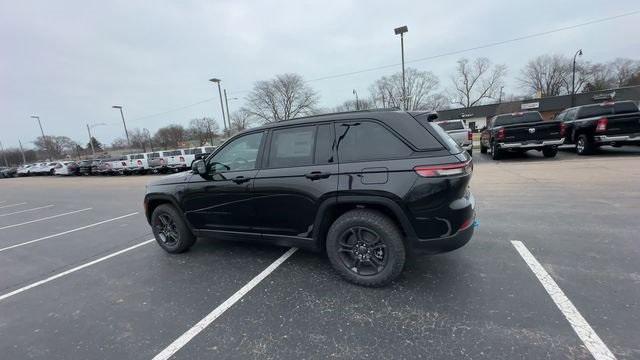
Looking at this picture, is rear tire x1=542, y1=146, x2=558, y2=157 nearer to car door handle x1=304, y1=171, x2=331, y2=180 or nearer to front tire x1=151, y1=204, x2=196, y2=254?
car door handle x1=304, y1=171, x2=331, y2=180

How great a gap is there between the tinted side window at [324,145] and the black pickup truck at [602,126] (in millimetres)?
12563

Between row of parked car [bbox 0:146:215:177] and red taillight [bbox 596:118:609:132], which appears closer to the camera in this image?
red taillight [bbox 596:118:609:132]

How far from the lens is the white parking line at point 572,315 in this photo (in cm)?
220

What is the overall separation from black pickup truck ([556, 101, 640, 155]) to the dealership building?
99.2 feet

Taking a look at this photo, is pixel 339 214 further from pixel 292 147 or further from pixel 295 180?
pixel 292 147

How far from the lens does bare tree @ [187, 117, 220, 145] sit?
243 ft

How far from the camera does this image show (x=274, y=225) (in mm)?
3750

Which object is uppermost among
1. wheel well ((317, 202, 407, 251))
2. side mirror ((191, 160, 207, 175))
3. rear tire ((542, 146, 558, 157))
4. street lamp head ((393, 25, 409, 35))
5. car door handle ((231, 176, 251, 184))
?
street lamp head ((393, 25, 409, 35))

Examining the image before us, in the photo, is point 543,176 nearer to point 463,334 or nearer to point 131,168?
point 463,334

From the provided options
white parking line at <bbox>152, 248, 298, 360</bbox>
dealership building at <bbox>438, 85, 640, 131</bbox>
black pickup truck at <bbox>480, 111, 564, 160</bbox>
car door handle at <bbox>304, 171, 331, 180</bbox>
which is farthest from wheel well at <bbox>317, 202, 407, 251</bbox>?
dealership building at <bbox>438, 85, 640, 131</bbox>

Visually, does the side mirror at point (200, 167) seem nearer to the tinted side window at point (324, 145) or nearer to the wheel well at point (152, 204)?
the wheel well at point (152, 204)

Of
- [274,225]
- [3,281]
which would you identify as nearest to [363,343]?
[274,225]

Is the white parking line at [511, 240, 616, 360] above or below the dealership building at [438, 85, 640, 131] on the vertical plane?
below

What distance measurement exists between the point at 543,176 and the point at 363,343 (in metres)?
8.64
